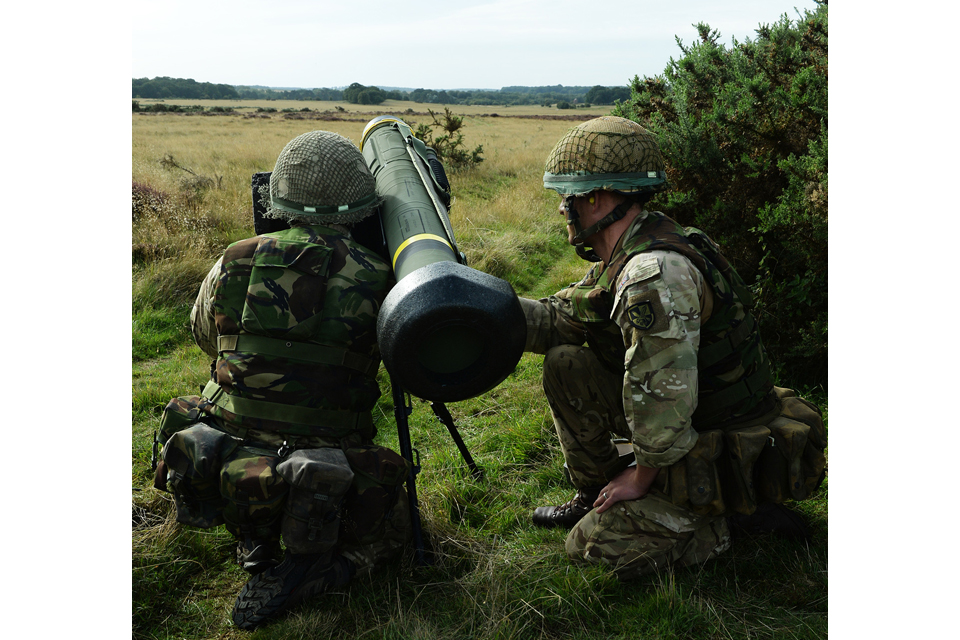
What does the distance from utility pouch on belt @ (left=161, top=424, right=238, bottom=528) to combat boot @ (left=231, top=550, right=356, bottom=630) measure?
1.01 ft

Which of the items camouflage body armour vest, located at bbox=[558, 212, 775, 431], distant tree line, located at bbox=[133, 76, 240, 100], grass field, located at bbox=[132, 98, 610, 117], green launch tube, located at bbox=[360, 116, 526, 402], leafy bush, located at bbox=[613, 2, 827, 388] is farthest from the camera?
distant tree line, located at bbox=[133, 76, 240, 100]

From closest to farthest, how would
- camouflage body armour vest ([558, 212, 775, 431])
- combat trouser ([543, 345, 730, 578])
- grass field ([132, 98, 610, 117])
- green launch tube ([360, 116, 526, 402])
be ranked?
green launch tube ([360, 116, 526, 402]) → camouflage body armour vest ([558, 212, 775, 431]) → combat trouser ([543, 345, 730, 578]) → grass field ([132, 98, 610, 117])

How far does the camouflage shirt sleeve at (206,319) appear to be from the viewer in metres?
2.89

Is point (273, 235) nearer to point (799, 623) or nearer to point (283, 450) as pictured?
point (283, 450)

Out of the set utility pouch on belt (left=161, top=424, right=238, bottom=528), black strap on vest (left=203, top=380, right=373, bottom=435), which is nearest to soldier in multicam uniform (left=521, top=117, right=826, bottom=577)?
black strap on vest (left=203, top=380, right=373, bottom=435)

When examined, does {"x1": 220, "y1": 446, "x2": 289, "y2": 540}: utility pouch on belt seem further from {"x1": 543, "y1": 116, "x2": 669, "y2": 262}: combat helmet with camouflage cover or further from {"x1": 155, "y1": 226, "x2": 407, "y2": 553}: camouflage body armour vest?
{"x1": 543, "y1": 116, "x2": 669, "y2": 262}: combat helmet with camouflage cover

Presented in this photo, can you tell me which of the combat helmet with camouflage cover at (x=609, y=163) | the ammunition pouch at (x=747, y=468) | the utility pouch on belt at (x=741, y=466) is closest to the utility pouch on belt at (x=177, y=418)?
the combat helmet with camouflage cover at (x=609, y=163)

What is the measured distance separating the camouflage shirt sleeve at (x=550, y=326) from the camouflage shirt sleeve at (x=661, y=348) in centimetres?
69

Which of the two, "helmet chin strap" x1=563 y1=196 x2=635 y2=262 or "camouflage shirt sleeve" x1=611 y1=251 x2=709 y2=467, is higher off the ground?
"helmet chin strap" x1=563 y1=196 x2=635 y2=262

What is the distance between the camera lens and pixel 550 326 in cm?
335

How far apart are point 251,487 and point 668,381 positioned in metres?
1.63

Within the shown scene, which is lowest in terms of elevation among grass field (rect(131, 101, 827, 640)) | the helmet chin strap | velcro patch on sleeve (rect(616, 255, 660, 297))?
grass field (rect(131, 101, 827, 640))

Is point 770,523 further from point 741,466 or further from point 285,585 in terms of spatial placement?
point 285,585

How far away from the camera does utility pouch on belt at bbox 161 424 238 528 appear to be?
2617 millimetres
